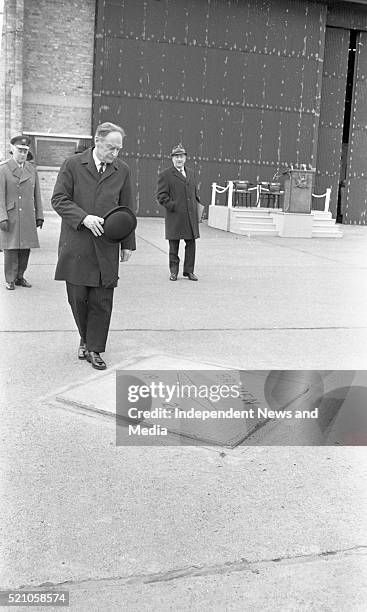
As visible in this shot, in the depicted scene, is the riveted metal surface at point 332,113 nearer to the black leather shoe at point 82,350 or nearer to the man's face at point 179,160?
the man's face at point 179,160

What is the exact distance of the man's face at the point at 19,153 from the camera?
946 cm

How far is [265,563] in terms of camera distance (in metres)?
3.02

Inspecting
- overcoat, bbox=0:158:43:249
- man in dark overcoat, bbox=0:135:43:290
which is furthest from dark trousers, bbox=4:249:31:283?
overcoat, bbox=0:158:43:249

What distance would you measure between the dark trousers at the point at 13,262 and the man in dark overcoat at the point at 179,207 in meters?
2.17

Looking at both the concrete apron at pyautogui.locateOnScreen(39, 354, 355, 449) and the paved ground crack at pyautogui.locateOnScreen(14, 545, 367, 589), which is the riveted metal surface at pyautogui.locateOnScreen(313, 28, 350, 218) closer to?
the concrete apron at pyautogui.locateOnScreen(39, 354, 355, 449)

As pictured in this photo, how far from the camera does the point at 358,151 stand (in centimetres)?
2506

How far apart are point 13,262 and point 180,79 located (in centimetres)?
1415

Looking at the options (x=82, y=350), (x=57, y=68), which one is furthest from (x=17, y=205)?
(x=57, y=68)

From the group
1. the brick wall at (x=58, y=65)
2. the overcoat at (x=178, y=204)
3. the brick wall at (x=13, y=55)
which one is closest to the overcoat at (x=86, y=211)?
the overcoat at (x=178, y=204)

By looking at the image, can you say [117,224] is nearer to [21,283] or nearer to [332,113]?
[21,283]

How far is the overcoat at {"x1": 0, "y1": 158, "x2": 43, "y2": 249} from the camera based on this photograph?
951 centimetres

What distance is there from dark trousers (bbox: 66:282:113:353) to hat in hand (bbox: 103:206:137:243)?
0.46 meters

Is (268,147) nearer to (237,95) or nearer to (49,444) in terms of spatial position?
(237,95)

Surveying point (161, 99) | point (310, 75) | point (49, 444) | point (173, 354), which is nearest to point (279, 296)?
point (173, 354)
